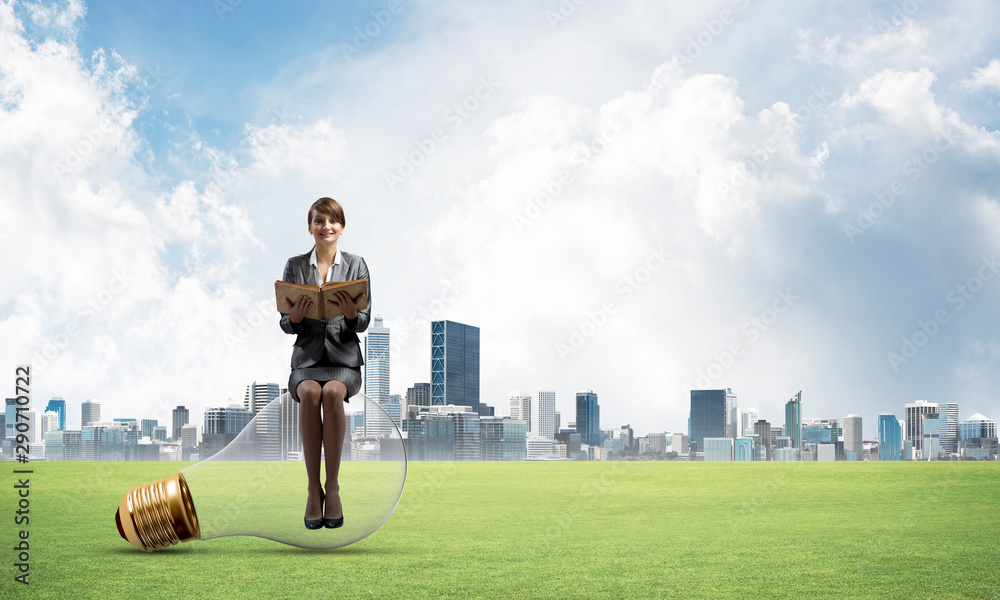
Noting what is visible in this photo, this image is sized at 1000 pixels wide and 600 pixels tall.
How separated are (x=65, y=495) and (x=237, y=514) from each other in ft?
31.0

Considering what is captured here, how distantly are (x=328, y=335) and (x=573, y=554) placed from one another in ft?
10.1

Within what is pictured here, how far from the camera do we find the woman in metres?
6.85

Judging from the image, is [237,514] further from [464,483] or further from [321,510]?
[464,483]

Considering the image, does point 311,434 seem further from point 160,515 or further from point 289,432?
point 160,515

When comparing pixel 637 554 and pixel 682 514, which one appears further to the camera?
pixel 682 514

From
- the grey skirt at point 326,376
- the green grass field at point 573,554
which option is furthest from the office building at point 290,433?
the green grass field at point 573,554

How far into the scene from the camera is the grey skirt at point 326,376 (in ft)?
22.6

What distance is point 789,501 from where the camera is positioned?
43.3 feet

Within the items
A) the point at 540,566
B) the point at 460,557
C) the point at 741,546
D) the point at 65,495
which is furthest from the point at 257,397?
the point at 65,495

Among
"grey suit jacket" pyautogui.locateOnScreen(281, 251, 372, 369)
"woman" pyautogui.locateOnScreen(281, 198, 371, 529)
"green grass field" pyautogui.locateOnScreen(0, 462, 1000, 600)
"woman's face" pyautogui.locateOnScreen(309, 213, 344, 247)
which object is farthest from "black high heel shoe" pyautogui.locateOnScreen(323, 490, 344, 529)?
"woman's face" pyautogui.locateOnScreen(309, 213, 344, 247)

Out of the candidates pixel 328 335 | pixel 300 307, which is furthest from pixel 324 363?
Result: pixel 300 307

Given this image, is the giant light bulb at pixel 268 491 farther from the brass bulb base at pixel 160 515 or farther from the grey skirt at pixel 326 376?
the grey skirt at pixel 326 376

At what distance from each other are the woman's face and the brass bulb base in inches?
97.9

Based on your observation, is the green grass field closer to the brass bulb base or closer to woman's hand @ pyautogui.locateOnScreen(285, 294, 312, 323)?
the brass bulb base
